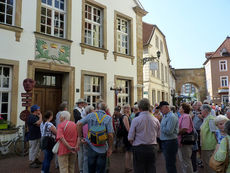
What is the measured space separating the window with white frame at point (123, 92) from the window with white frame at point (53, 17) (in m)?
4.46

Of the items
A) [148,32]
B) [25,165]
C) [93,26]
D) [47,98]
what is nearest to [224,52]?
[148,32]

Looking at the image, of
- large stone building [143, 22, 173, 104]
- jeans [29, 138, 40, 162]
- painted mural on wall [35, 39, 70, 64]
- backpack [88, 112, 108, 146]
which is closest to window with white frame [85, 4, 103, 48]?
painted mural on wall [35, 39, 70, 64]

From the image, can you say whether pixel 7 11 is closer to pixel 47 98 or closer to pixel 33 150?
pixel 47 98

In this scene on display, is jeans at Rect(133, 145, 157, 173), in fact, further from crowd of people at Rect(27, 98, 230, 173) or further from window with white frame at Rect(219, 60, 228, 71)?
window with white frame at Rect(219, 60, 228, 71)

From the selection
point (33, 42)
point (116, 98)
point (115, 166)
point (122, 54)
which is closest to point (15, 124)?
point (33, 42)

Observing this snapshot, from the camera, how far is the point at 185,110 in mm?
4578

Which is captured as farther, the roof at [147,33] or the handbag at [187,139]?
the roof at [147,33]

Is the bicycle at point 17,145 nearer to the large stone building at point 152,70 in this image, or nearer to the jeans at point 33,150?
the jeans at point 33,150

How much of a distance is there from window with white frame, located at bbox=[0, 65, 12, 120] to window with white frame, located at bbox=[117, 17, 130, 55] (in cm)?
644

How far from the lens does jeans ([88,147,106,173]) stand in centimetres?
360

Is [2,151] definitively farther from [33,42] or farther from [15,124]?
[33,42]

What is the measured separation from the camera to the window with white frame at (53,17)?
8648mm

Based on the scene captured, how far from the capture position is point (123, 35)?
1259 cm

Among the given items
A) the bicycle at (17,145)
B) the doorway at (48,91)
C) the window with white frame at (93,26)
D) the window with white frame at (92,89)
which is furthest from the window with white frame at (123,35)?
the bicycle at (17,145)
